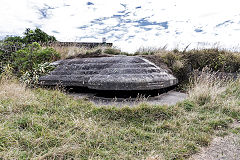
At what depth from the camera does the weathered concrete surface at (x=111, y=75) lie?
4410 mm

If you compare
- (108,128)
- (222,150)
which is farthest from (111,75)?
(222,150)

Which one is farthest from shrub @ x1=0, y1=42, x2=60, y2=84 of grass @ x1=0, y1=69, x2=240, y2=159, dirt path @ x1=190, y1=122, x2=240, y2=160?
dirt path @ x1=190, y1=122, x2=240, y2=160

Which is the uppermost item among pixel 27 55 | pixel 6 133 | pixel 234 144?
pixel 27 55

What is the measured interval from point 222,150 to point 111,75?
2.99 metres

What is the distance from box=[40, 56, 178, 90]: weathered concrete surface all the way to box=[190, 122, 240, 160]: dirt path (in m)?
1.99

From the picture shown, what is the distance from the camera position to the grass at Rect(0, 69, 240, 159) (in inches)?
91.9

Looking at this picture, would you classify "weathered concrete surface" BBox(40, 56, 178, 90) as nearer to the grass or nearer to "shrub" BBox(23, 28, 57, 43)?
the grass

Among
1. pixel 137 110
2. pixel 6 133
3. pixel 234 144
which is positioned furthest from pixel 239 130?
pixel 6 133

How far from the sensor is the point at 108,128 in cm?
305

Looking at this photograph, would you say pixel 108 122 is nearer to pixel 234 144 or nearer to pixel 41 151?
pixel 41 151

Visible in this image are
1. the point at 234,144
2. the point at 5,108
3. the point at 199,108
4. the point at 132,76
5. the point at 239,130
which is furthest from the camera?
the point at 132,76

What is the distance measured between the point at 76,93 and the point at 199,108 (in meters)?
3.48

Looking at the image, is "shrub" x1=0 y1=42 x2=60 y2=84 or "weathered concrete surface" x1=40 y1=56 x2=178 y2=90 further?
"shrub" x1=0 y1=42 x2=60 y2=84

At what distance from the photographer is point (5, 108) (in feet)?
11.7
